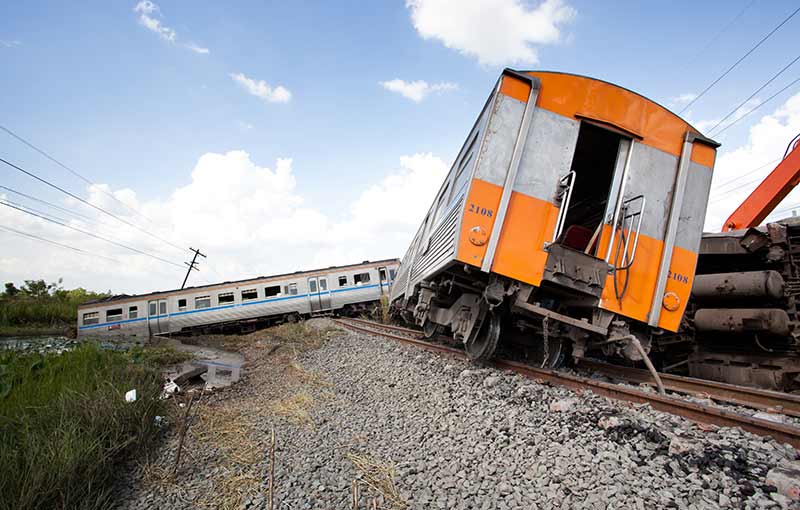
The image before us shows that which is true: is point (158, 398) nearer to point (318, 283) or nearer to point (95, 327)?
point (318, 283)

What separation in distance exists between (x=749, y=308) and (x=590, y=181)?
2830 mm

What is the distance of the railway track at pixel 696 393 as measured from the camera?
8.64ft

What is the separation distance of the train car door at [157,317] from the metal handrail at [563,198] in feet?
73.1

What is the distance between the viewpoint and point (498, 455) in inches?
105

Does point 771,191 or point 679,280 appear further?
point 771,191

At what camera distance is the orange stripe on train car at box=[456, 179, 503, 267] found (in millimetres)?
4031

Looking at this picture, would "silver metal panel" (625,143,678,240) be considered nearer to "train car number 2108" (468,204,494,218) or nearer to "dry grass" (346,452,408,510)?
"train car number 2108" (468,204,494,218)

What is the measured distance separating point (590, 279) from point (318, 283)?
17947mm

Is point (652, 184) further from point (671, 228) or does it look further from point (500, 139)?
point (500, 139)

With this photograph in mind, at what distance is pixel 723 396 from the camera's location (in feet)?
12.6

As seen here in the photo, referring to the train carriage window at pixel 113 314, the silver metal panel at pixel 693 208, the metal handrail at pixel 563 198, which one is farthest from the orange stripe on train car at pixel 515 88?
the train carriage window at pixel 113 314

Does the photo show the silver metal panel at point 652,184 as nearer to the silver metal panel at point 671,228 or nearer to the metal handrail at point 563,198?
the silver metal panel at point 671,228

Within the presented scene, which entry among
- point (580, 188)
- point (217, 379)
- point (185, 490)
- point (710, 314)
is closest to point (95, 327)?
point (217, 379)

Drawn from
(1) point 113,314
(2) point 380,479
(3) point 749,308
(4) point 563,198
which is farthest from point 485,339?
(1) point 113,314
